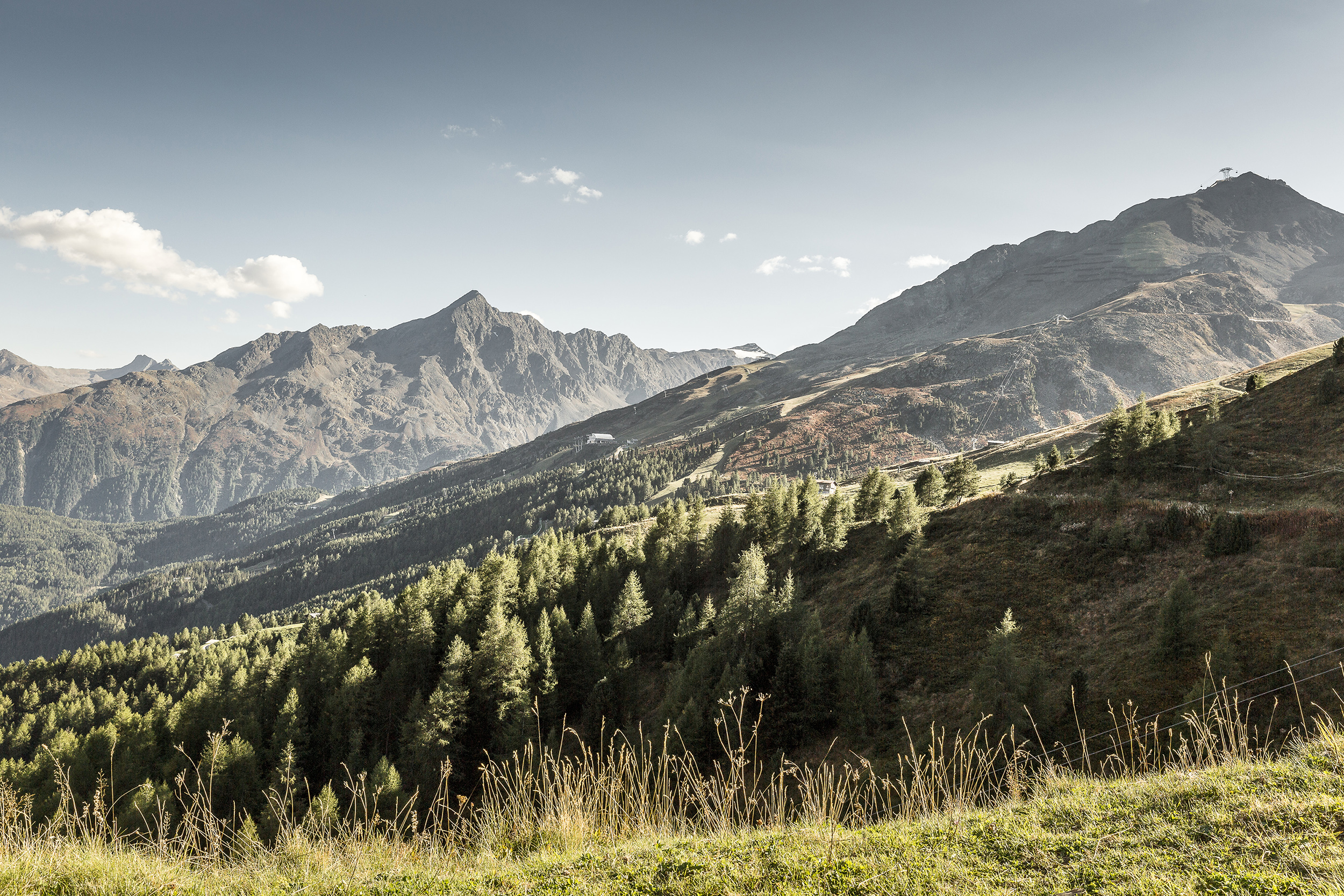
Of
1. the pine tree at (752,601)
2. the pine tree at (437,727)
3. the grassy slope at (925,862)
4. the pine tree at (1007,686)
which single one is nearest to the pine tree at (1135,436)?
the pine tree at (752,601)

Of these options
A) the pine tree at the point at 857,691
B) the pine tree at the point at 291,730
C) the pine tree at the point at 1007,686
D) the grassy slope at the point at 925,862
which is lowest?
the pine tree at the point at 291,730

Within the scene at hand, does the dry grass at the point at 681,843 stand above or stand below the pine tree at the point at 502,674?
A: above

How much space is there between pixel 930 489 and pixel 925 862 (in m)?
51.7

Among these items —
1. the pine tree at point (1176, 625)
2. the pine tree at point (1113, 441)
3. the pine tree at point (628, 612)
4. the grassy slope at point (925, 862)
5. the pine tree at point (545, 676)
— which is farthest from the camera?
the pine tree at point (628, 612)

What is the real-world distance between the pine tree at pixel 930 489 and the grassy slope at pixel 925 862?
158ft

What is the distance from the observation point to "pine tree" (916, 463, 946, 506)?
5372 cm

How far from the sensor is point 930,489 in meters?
53.8

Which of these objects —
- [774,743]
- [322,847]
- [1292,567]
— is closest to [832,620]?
[774,743]

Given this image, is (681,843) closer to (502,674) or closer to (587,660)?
(502,674)

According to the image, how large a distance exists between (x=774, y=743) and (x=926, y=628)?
39.4ft

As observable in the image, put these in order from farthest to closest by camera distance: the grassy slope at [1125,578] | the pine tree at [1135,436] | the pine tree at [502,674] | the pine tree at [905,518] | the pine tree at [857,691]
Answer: the pine tree at [905,518] < the pine tree at [1135,436] < the pine tree at [502,674] < the pine tree at [857,691] < the grassy slope at [1125,578]

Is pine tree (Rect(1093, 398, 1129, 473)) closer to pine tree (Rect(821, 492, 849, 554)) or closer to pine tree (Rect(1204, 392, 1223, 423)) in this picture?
pine tree (Rect(1204, 392, 1223, 423))

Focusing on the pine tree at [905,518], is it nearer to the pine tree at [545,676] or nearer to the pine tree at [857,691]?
the pine tree at [857,691]

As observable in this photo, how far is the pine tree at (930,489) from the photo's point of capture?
53.7 m
